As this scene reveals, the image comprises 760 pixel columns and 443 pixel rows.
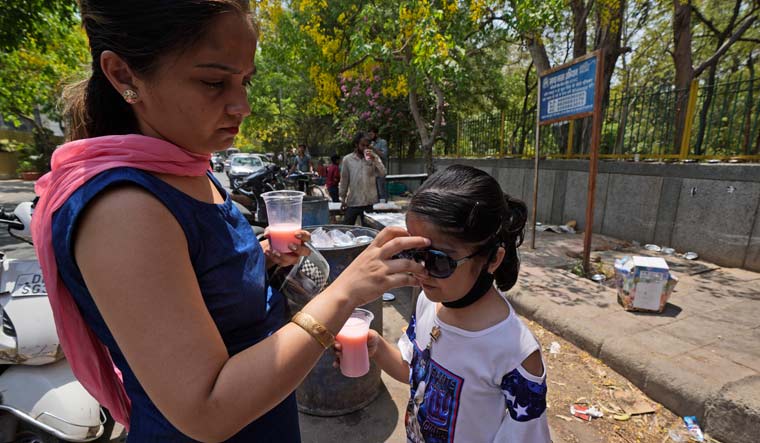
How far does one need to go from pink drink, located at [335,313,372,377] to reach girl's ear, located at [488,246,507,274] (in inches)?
21.2

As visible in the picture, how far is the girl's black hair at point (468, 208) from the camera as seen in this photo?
118cm

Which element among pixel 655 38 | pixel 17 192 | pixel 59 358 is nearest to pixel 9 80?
pixel 17 192

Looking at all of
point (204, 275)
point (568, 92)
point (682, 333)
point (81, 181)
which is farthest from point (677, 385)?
point (568, 92)

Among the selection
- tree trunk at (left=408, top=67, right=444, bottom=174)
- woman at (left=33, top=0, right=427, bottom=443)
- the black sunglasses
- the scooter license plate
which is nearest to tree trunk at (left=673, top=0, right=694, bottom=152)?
tree trunk at (left=408, top=67, right=444, bottom=174)

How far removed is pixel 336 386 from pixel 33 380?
1686 mm

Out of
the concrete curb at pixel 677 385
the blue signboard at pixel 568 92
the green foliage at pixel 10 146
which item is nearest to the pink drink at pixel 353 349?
the concrete curb at pixel 677 385

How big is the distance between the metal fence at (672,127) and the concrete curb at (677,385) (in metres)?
3.62

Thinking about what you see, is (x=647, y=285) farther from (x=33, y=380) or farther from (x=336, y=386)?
(x=33, y=380)

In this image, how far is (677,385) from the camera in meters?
2.47

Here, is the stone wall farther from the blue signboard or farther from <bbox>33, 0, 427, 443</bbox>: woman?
<bbox>33, 0, 427, 443</bbox>: woman

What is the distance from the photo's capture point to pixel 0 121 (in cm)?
2508

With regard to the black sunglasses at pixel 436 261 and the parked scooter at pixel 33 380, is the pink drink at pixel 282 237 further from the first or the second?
the parked scooter at pixel 33 380

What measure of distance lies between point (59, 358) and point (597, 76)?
5570 mm

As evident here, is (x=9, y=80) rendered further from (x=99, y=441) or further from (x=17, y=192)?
(x=99, y=441)
